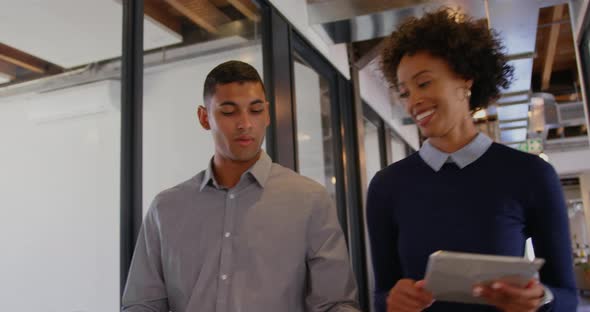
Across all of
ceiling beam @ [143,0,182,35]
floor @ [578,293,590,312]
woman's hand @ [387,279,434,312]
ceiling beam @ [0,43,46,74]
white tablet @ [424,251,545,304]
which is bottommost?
floor @ [578,293,590,312]

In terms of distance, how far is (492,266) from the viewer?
87 centimetres

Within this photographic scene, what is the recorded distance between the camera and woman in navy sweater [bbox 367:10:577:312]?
1112 millimetres

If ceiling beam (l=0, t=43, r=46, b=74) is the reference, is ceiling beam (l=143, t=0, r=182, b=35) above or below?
above

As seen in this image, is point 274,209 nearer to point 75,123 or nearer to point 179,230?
point 179,230

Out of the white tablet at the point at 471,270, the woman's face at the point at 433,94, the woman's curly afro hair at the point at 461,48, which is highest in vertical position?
the woman's curly afro hair at the point at 461,48

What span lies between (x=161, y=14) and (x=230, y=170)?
126cm

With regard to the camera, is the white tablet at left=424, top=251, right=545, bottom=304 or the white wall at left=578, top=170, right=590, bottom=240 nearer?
the white tablet at left=424, top=251, right=545, bottom=304

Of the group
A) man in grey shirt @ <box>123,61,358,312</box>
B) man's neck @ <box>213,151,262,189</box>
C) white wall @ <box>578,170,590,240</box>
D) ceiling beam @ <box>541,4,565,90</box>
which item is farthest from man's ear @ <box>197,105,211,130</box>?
white wall @ <box>578,170,590,240</box>

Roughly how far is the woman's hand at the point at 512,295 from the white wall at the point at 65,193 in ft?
4.85

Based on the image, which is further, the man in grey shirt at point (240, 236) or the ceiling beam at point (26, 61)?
the ceiling beam at point (26, 61)

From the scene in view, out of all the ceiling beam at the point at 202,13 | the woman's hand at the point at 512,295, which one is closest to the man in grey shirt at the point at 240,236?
the woman's hand at the point at 512,295

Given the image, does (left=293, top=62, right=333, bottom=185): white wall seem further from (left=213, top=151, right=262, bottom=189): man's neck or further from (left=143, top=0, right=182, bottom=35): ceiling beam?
(left=213, top=151, right=262, bottom=189): man's neck

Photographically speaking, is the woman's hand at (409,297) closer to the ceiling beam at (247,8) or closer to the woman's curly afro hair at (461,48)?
the woman's curly afro hair at (461,48)

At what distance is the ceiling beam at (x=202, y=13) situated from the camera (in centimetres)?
269
